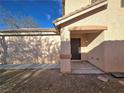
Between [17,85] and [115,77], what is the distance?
212 inches

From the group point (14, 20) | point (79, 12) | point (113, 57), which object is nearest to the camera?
point (79, 12)

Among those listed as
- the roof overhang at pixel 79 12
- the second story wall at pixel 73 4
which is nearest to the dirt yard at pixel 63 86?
the roof overhang at pixel 79 12

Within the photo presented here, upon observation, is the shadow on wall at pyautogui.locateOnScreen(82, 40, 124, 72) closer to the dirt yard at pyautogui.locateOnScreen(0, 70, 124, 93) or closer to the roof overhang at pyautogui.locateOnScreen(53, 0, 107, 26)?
the dirt yard at pyautogui.locateOnScreen(0, 70, 124, 93)

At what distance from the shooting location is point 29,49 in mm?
14078

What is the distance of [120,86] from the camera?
6.88 m

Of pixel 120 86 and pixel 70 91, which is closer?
pixel 70 91

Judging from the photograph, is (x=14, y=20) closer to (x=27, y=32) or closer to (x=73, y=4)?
(x=27, y=32)

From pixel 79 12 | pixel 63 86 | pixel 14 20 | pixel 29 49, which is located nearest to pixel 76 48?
pixel 29 49

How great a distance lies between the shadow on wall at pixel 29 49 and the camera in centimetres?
1391

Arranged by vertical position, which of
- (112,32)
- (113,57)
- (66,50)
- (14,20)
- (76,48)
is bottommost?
(113,57)

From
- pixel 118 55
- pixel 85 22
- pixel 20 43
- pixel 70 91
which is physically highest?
pixel 85 22

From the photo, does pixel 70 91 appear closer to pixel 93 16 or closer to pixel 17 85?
pixel 17 85

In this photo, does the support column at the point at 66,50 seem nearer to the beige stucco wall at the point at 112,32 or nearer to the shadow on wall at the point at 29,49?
the beige stucco wall at the point at 112,32

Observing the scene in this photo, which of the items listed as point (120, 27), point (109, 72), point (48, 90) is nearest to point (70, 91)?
point (48, 90)
